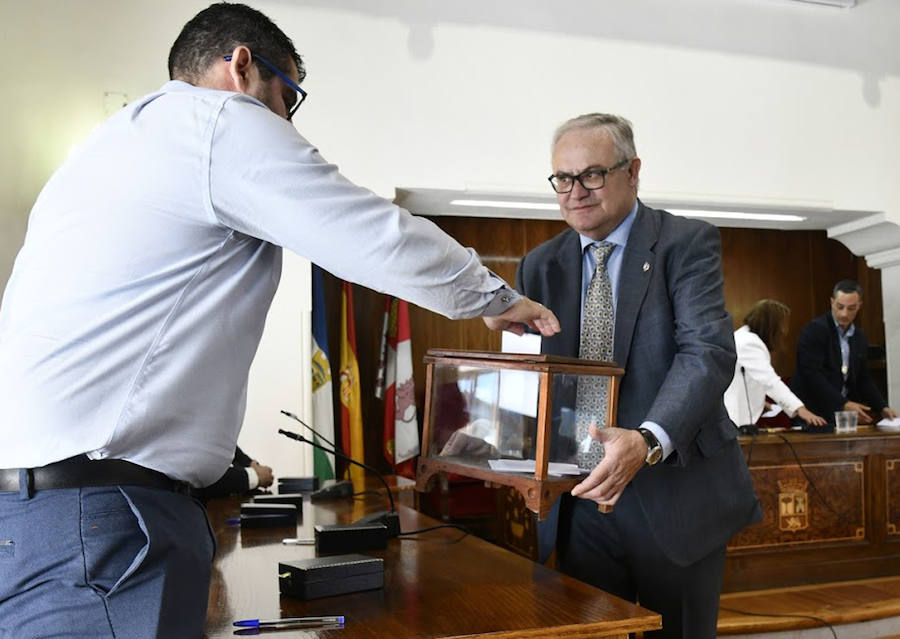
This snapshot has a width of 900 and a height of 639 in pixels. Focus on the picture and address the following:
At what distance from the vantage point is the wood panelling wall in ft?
25.3

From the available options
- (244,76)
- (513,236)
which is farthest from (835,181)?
(244,76)

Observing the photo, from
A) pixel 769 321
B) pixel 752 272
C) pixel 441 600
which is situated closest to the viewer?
pixel 441 600

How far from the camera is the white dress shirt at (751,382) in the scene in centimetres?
599

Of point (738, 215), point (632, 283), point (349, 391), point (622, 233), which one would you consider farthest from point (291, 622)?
point (738, 215)

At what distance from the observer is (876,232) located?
7.73 m

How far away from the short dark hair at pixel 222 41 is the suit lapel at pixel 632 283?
1040 mm

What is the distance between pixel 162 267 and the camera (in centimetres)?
114

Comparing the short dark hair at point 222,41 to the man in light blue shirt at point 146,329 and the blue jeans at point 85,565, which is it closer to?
the man in light blue shirt at point 146,329

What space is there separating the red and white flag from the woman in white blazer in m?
2.32

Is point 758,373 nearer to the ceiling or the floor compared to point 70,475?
nearer to the ceiling

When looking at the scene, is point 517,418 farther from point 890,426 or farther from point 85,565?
point 890,426

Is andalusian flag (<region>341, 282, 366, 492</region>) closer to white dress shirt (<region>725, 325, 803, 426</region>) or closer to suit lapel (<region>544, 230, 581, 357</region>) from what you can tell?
white dress shirt (<region>725, 325, 803, 426</region>)

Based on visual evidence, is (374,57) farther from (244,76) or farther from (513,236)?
(244,76)

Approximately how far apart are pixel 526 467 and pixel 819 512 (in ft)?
14.5
